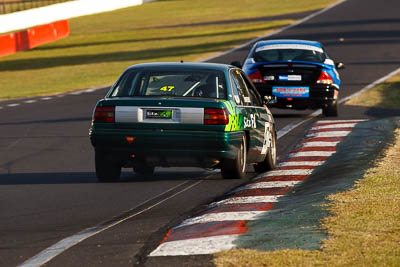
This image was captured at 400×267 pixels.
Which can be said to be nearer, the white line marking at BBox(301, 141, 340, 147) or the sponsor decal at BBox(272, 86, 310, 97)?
the white line marking at BBox(301, 141, 340, 147)

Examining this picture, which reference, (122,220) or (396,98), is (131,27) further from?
(122,220)

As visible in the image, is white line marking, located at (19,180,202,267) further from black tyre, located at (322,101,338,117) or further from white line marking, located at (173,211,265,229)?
black tyre, located at (322,101,338,117)

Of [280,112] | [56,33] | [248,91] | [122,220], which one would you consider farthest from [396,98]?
[56,33]

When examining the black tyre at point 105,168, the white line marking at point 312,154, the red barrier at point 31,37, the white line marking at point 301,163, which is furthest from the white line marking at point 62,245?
the red barrier at point 31,37

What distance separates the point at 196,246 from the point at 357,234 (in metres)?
1.23

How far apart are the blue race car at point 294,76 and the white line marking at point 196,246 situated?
12707 mm

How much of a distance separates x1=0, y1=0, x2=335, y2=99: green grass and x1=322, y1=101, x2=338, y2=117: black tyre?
36.1 feet

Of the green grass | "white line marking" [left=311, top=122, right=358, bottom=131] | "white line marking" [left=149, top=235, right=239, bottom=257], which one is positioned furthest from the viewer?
the green grass

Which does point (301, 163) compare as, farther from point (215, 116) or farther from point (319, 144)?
Answer: point (215, 116)

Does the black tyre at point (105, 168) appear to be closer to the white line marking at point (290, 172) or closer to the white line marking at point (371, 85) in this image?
the white line marking at point (290, 172)

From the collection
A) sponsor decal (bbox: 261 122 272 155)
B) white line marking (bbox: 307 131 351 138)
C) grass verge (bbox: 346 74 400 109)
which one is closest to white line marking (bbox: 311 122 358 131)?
white line marking (bbox: 307 131 351 138)

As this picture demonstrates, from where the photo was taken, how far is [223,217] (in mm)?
9320

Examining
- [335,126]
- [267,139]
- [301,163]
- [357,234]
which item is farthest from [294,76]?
[357,234]

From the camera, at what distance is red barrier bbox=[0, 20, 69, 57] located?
4812 cm
